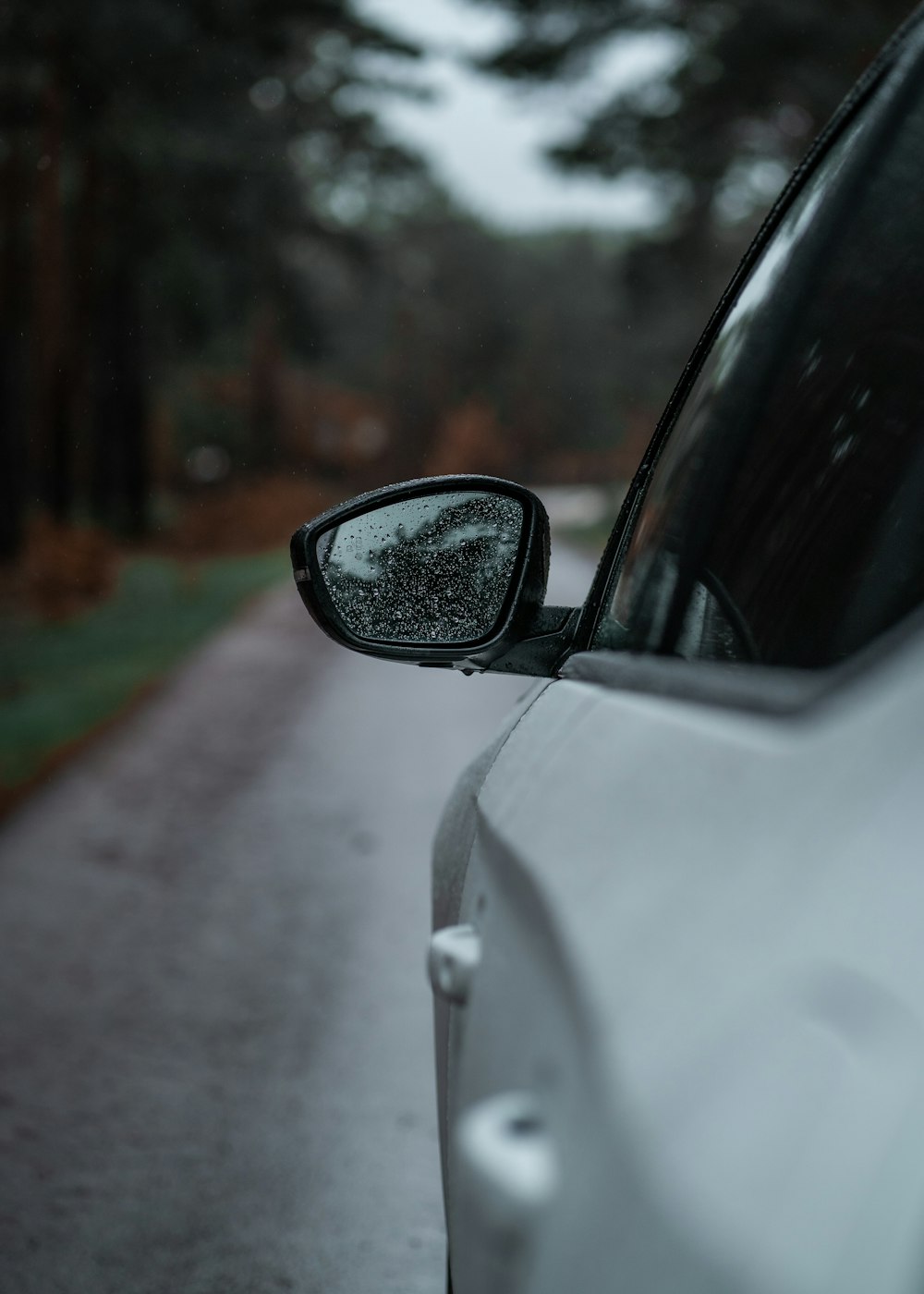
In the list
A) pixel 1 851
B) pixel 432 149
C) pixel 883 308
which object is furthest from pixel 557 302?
pixel 883 308

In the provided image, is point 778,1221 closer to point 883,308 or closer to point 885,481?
point 885,481

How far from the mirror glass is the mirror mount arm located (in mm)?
55

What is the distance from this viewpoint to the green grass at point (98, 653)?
37.3 ft

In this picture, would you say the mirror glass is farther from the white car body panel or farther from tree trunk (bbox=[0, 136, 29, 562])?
tree trunk (bbox=[0, 136, 29, 562])

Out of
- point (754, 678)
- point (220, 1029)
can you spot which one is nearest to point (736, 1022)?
point (754, 678)

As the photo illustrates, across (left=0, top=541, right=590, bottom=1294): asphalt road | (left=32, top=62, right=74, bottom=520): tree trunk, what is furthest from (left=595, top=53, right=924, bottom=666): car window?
(left=32, top=62, right=74, bottom=520): tree trunk

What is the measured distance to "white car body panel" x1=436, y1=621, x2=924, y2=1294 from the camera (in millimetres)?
946

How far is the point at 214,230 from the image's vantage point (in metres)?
26.6

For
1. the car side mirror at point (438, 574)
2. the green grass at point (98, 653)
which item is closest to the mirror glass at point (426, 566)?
the car side mirror at point (438, 574)

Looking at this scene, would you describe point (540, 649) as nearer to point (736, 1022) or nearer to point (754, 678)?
point (754, 678)

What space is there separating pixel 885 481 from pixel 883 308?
173 mm

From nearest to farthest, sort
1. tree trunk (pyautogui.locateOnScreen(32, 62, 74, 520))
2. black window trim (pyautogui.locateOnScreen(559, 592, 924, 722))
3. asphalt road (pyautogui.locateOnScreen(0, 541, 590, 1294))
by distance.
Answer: black window trim (pyautogui.locateOnScreen(559, 592, 924, 722)) → asphalt road (pyautogui.locateOnScreen(0, 541, 590, 1294)) → tree trunk (pyautogui.locateOnScreen(32, 62, 74, 520))

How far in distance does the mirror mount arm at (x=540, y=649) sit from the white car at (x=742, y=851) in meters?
0.16

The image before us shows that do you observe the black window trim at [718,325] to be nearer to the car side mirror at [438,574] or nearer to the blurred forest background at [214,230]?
the car side mirror at [438,574]
